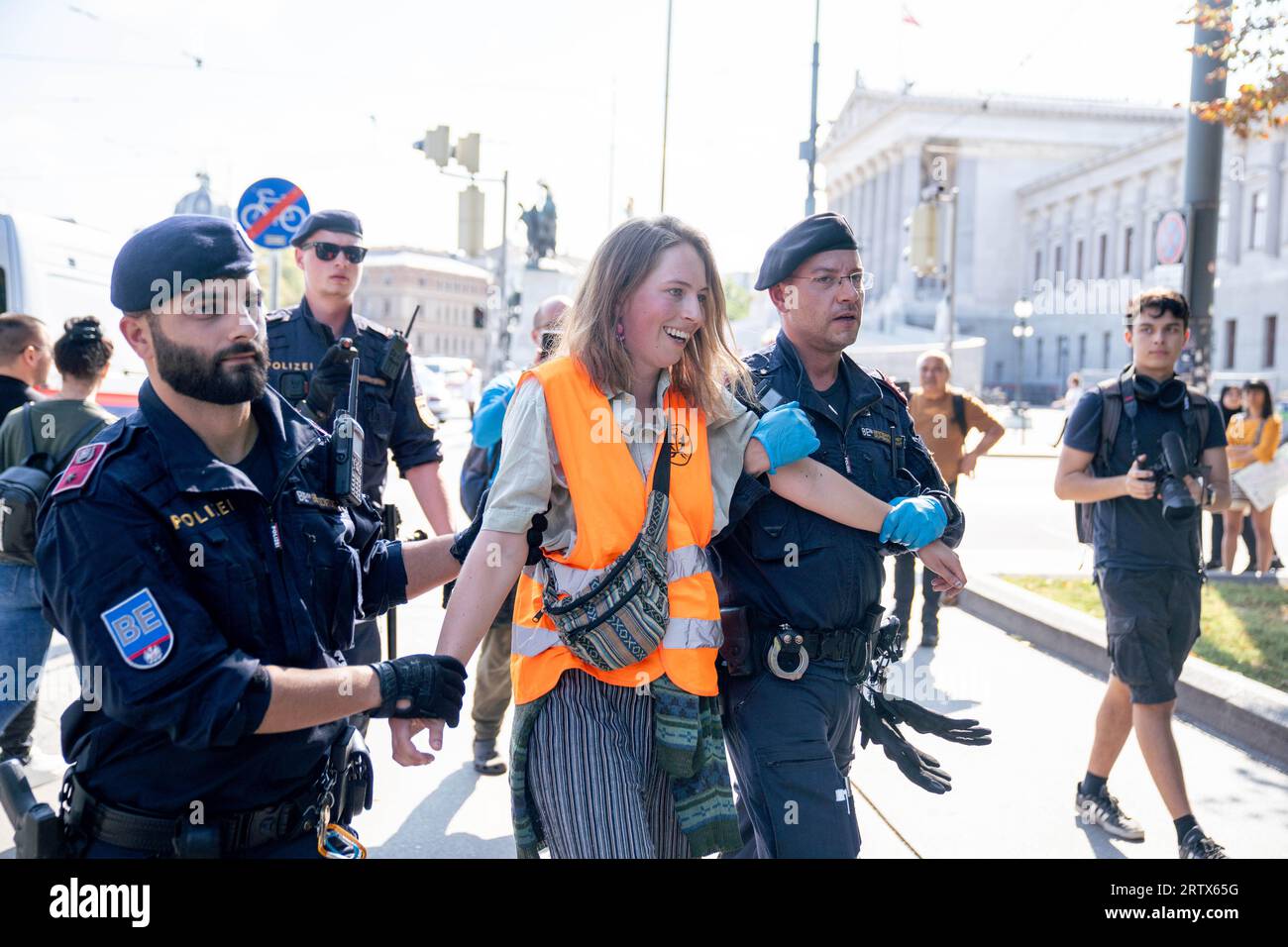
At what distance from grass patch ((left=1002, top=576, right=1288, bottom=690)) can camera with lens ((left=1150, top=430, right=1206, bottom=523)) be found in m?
2.50

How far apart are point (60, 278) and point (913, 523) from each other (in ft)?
32.5

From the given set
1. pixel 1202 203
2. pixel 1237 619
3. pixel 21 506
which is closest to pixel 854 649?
pixel 21 506

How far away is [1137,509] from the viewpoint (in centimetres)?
428

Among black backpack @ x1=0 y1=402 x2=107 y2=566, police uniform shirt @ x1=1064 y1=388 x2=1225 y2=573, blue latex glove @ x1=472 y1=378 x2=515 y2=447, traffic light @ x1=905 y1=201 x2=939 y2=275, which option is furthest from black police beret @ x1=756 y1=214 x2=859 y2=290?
traffic light @ x1=905 y1=201 x2=939 y2=275

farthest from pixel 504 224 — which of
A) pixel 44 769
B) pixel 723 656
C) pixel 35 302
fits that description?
pixel 723 656

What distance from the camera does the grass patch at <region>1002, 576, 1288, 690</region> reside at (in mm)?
6492

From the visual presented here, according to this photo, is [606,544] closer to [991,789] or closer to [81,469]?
[81,469]

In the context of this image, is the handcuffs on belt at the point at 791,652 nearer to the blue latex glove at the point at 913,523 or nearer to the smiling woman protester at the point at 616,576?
the smiling woman protester at the point at 616,576

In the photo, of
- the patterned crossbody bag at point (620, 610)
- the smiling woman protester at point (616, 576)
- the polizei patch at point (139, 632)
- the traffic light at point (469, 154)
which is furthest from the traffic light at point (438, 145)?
the polizei patch at point (139, 632)

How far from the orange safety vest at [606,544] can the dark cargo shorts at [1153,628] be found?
2.26m

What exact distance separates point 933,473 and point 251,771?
1.96 m

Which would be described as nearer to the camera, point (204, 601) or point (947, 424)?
point (204, 601)

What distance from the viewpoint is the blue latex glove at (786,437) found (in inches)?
109

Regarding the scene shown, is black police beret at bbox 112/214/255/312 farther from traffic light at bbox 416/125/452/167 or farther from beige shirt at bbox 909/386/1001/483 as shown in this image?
traffic light at bbox 416/125/452/167
